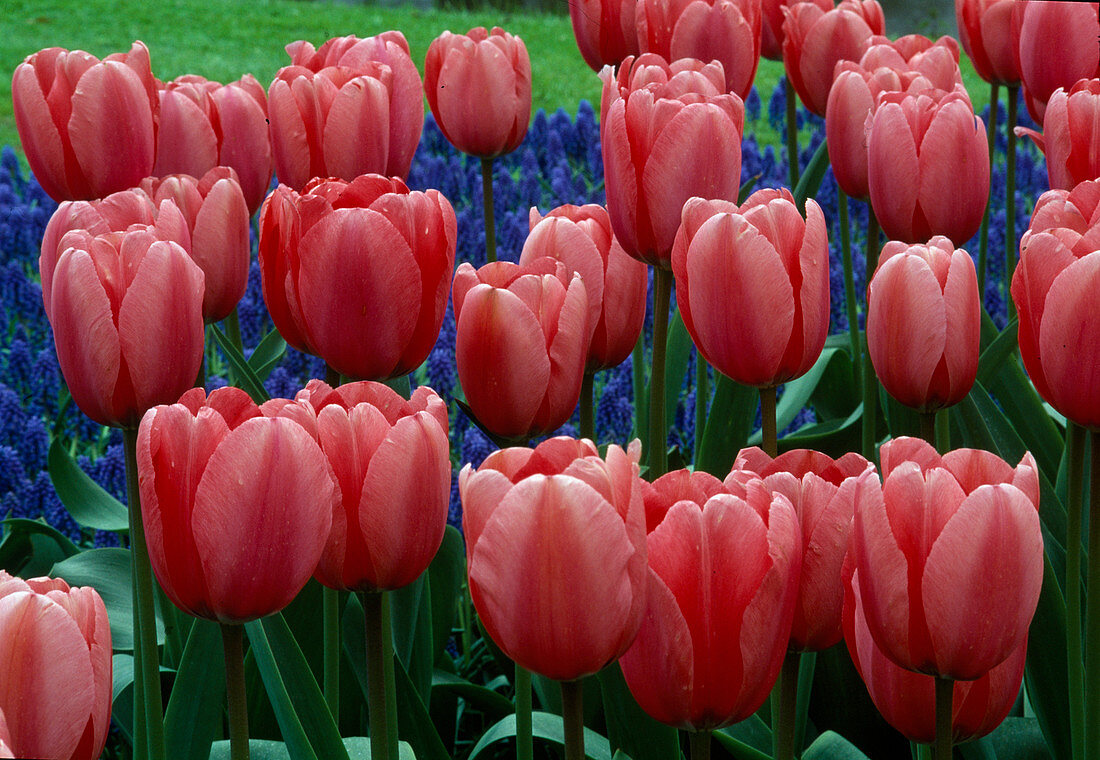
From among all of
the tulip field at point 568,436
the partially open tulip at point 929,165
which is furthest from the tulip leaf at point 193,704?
the partially open tulip at point 929,165

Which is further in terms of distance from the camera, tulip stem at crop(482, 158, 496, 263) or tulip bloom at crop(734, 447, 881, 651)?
tulip stem at crop(482, 158, 496, 263)

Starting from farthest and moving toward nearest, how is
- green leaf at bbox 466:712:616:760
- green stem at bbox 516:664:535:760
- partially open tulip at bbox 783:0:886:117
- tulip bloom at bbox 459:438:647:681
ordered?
partially open tulip at bbox 783:0:886:117, green leaf at bbox 466:712:616:760, green stem at bbox 516:664:535:760, tulip bloom at bbox 459:438:647:681

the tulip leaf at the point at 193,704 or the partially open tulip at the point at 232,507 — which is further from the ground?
the partially open tulip at the point at 232,507

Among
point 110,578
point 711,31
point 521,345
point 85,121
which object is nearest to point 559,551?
point 521,345

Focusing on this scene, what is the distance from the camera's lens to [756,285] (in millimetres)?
1070

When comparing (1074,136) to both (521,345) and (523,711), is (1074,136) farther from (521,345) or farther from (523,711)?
(523,711)

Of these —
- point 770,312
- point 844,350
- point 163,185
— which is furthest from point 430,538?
point 844,350

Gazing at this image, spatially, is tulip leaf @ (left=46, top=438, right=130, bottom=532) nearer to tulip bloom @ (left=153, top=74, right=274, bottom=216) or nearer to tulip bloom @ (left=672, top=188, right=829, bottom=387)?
tulip bloom @ (left=153, top=74, right=274, bottom=216)

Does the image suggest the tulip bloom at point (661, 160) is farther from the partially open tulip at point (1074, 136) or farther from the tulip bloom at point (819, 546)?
the tulip bloom at point (819, 546)

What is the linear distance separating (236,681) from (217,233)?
661mm

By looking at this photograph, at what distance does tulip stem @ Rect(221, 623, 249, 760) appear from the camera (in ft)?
2.89

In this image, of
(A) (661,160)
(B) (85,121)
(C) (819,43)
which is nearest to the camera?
(A) (661,160)

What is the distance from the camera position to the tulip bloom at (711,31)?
6.28 feet

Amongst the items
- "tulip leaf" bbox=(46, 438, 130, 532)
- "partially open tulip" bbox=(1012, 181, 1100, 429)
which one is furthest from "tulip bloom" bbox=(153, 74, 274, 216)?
"partially open tulip" bbox=(1012, 181, 1100, 429)
